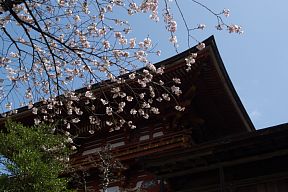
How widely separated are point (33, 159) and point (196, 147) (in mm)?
3851

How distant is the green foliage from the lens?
970 centimetres

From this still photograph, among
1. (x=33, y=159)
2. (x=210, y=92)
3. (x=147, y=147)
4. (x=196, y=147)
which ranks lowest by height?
(x=196, y=147)

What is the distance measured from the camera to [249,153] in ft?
27.8

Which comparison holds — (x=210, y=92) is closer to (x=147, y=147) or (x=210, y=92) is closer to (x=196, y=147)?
(x=147, y=147)

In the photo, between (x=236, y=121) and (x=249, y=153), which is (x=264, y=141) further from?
(x=236, y=121)

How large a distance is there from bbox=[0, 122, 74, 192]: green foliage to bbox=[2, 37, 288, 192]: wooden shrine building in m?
0.89

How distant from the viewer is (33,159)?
997 centimetres

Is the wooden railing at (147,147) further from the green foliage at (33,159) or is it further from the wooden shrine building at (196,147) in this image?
the green foliage at (33,159)

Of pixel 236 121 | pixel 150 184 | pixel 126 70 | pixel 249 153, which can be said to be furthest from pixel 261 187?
pixel 236 121

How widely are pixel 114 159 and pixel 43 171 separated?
2938mm

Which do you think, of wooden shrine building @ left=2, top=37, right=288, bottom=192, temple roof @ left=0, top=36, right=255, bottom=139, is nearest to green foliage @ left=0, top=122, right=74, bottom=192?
wooden shrine building @ left=2, top=37, right=288, bottom=192

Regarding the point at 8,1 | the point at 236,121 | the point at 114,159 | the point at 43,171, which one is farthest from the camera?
the point at 236,121

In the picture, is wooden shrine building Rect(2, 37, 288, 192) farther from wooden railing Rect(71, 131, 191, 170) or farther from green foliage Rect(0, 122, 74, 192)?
green foliage Rect(0, 122, 74, 192)

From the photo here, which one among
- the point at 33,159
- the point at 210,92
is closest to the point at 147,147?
the point at 210,92
